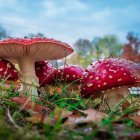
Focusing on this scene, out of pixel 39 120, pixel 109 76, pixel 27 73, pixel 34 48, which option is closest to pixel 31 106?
pixel 39 120

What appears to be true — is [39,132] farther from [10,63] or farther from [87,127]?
[10,63]

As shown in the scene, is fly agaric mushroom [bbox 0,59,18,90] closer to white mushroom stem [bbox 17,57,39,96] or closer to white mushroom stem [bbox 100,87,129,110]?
white mushroom stem [bbox 17,57,39,96]

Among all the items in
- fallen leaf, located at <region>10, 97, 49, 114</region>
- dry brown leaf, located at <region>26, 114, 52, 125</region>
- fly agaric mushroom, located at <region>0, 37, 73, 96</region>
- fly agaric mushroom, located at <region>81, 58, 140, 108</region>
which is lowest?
dry brown leaf, located at <region>26, 114, 52, 125</region>

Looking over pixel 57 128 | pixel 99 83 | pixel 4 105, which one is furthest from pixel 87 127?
pixel 99 83

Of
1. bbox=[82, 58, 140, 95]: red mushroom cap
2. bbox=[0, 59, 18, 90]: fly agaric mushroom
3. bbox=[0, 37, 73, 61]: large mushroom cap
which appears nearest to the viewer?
bbox=[82, 58, 140, 95]: red mushroom cap

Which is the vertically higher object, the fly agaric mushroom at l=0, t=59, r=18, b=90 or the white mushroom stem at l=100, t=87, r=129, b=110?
the fly agaric mushroom at l=0, t=59, r=18, b=90

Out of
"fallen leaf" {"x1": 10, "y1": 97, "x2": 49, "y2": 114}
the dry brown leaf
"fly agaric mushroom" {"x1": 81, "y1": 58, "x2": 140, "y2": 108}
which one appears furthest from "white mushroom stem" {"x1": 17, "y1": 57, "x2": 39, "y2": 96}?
the dry brown leaf

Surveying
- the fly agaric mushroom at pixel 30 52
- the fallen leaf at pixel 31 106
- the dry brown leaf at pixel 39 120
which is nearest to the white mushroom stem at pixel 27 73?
the fly agaric mushroom at pixel 30 52

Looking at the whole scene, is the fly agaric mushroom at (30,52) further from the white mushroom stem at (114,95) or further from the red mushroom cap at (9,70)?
the white mushroom stem at (114,95)
